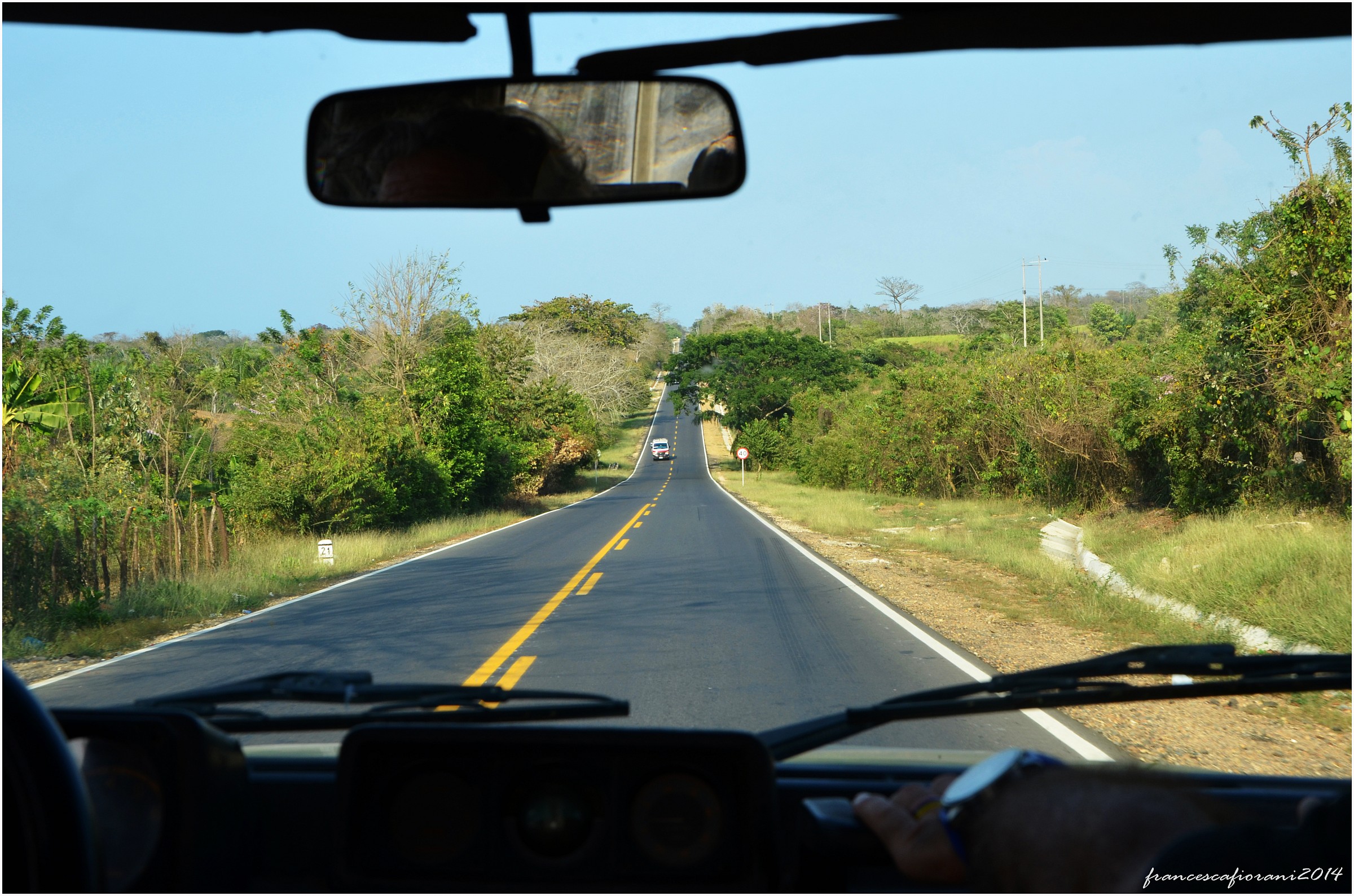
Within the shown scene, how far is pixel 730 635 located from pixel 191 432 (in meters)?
13.2

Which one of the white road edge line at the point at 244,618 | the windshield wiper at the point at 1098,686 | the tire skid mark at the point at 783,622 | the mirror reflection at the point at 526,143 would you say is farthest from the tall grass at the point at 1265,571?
the white road edge line at the point at 244,618

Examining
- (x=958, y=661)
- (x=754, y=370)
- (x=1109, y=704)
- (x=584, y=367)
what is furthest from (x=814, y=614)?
(x=584, y=367)

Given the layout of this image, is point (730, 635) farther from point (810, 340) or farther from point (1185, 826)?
point (810, 340)

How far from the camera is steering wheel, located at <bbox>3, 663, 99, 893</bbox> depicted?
Answer: 5.71ft

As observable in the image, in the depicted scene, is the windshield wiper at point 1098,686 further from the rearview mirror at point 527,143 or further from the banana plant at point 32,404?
the banana plant at point 32,404

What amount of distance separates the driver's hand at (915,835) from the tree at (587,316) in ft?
246

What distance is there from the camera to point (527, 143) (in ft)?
8.08

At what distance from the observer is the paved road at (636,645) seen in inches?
253

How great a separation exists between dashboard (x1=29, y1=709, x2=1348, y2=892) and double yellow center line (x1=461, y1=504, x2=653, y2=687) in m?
0.98

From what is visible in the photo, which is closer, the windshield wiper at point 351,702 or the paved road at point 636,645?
the windshield wiper at point 351,702

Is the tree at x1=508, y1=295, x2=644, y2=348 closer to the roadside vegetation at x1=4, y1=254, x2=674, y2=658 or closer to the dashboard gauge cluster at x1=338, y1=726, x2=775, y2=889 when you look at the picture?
the roadside vegetation at x1=4, y1=254, x2=674, y2=658

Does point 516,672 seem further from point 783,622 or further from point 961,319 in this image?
point 961,319

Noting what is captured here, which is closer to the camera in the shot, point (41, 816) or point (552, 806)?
point (41, 816)

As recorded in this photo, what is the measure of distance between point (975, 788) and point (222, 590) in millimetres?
12709
